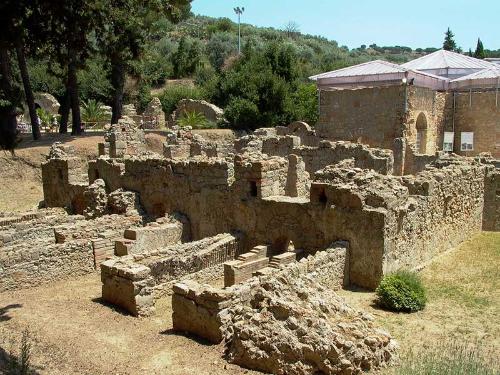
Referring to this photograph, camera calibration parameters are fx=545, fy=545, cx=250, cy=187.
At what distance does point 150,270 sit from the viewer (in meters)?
11.8

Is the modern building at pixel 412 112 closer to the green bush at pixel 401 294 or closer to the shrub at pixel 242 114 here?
the shrub at pixel 242 114

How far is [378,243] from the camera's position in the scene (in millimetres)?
11938

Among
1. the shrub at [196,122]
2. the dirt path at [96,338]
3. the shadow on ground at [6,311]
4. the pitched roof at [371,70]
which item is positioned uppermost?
the pitched roof at [371,70]

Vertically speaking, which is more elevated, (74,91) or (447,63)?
(447,63)

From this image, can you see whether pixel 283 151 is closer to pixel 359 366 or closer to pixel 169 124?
pixel 359 366

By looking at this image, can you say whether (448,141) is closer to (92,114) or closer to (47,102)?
(92,114)

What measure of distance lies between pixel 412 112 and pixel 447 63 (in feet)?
28.9

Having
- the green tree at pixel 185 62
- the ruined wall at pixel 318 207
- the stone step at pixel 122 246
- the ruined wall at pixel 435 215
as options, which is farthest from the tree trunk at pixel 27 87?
the green tree at pixel 185 62

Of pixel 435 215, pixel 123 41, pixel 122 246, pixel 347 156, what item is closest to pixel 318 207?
pixel 435 215

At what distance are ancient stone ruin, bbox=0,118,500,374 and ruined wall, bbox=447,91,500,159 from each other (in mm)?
9550

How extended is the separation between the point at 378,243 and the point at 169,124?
103 ft

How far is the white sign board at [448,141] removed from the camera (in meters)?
27.5

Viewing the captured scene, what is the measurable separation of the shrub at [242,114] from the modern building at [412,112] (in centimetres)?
816

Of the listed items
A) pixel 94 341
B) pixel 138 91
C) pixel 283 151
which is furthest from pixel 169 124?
pixel 94 341
